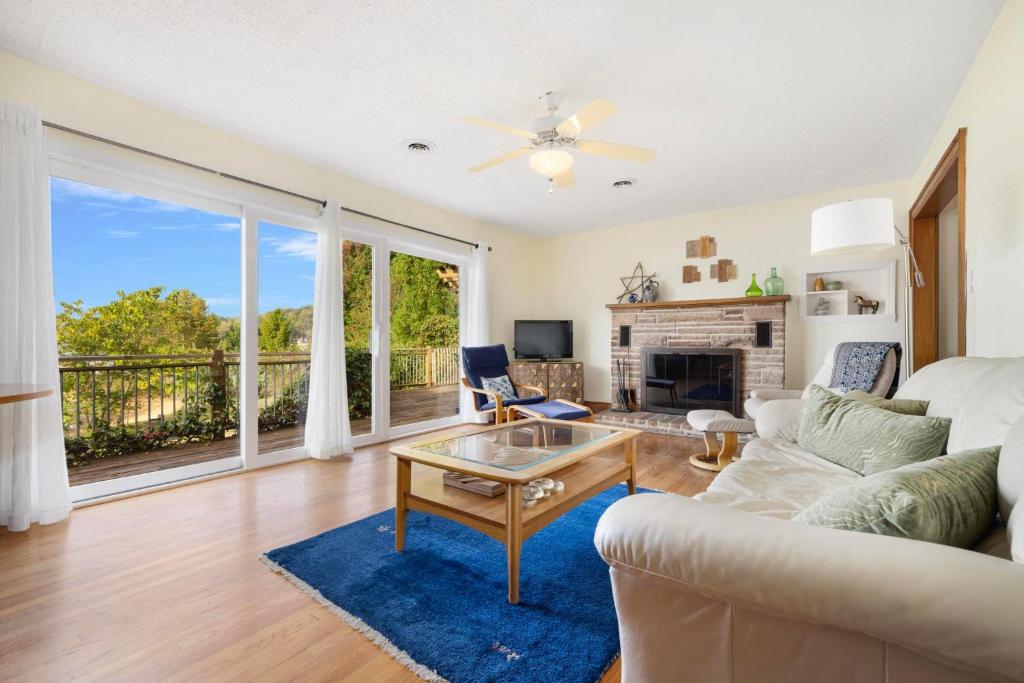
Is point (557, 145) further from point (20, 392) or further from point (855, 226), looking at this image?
point (20, 392)

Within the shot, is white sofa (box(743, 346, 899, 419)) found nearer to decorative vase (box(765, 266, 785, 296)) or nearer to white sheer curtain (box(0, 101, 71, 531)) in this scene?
decorative vase (box(765, 266, 785, 296))

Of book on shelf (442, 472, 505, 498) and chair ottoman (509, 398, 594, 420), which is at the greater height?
chair ottoman (509, 398, 594, 420)

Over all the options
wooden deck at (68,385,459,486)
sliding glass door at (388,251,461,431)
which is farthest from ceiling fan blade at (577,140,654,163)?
wooden deck at (68,385,459,486)

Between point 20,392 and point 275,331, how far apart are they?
1855 millimetres

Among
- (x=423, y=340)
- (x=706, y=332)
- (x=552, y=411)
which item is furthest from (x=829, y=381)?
(x=423, y=340)

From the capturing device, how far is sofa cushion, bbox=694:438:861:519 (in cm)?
152

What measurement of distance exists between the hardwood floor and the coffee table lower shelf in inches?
18.8

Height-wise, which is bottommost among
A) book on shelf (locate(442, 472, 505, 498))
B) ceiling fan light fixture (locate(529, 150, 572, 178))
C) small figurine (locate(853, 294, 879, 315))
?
book on shelf (locate(442, 472, 505, 498))

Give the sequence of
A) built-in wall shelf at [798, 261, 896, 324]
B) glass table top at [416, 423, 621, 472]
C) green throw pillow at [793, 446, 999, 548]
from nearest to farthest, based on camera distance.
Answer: green throw pillow at [793, 446, 999, 548]
glass table top at [416, 423, 621, 472]
built-in wall shelf at [798, 261, 896, 324]

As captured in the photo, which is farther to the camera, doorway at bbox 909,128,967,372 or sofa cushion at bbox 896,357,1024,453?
doorway at bbox 909,128,967,372

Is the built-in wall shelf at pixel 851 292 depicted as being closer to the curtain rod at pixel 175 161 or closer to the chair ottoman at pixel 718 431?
the chair ottoman at pixel 718 431

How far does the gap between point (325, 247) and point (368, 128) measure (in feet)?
3.55

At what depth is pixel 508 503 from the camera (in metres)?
1.73

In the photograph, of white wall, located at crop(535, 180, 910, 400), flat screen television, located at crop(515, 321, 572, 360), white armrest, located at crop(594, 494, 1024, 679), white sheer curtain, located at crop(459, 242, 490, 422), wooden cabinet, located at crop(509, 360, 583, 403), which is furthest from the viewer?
flat screen television, located at crop(515, 321, 572, 360)
